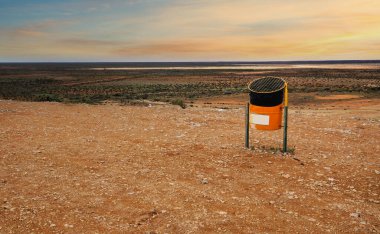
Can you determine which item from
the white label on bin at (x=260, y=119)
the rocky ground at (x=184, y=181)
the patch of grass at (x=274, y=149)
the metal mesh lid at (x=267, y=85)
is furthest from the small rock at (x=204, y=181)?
the metal mesh lid at (x=267, y=85)

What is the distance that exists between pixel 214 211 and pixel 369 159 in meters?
5.22

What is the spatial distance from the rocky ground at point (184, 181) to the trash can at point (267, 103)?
822 millimetres

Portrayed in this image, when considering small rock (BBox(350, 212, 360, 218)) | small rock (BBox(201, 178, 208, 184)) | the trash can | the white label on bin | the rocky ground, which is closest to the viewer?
the rocky ground

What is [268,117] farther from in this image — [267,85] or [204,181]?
[204,181]

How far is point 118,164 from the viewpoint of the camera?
8.21 m

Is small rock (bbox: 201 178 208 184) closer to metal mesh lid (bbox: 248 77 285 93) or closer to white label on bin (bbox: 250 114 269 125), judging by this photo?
white label on bin (bbox: 250 114 269 125)

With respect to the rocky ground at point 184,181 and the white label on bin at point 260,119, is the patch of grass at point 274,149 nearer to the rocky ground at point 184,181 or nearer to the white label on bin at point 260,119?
the rocky ground at point 184,181

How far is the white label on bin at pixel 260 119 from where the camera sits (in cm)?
905

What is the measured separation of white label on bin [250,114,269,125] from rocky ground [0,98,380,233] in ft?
2.69

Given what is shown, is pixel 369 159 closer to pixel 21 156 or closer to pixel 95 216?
pixel 95 216

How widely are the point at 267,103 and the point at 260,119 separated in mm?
462

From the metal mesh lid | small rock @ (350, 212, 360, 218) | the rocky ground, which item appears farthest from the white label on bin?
small rock @ (350, 212, 360, 218)

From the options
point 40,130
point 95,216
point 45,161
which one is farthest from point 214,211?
point 40,130

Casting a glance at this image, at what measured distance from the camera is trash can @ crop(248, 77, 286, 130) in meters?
8.89
